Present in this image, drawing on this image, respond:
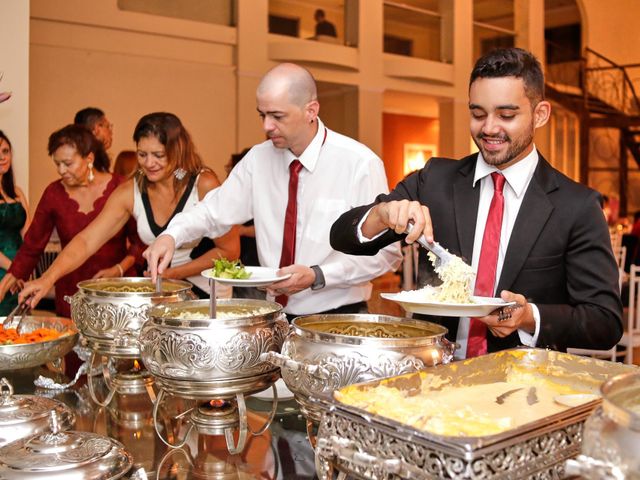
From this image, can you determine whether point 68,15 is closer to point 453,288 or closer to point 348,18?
point 348,18

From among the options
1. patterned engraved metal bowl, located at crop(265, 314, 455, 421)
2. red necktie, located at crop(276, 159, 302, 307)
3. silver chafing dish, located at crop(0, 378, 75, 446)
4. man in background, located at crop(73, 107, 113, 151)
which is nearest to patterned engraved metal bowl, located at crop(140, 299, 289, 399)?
patterned engraved metal bowl, located at crop(265, 314, 455, 421)

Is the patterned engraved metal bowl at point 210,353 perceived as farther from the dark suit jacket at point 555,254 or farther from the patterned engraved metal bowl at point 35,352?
the patterned engraved metal bowl at point 35,352

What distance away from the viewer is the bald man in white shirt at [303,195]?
2469 millimetres

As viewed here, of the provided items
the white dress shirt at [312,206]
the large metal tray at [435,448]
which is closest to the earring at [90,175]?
the white dress shirt at [312,206]

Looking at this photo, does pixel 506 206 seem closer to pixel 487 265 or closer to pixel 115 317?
pixel 487 265

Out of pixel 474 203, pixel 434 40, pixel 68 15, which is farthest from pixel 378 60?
pixel 474 203

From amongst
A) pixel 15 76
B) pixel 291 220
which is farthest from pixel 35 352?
pixel 15 76

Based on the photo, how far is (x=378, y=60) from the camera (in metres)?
10.9

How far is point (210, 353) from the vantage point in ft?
4.66

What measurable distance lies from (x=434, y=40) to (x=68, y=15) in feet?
24.4

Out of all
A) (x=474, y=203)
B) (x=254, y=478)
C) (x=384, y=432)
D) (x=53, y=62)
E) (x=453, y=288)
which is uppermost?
(x=53, y=62)

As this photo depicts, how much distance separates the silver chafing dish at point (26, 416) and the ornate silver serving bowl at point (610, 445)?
1048 millimetres

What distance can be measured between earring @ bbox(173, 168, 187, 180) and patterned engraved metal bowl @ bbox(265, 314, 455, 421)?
162cm

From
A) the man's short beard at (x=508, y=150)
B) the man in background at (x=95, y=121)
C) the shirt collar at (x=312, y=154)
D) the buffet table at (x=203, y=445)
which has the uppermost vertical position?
the man in background at (x=95, y=121)
